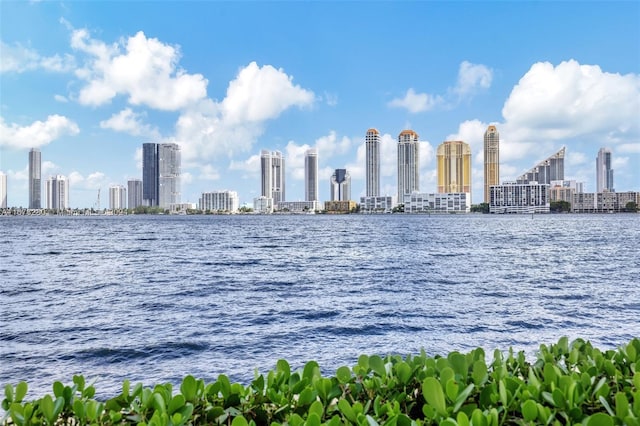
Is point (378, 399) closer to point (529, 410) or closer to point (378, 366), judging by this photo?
point (378, 366)

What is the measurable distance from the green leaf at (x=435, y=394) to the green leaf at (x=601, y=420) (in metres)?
0.81

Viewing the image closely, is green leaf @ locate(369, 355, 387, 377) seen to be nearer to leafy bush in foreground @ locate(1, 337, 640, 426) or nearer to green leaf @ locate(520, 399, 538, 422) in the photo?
leafy bush in foreground @ locate(1, 337, 640, 426)

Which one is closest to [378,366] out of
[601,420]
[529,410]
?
[529,410]

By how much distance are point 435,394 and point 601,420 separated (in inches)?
35.7

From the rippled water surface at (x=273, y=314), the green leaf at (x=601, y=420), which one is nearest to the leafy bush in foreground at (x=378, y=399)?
the green leaf at (x=601, y=420)

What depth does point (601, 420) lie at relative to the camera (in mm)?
2537

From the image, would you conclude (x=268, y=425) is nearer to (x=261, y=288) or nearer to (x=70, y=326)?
(x=70, y=326)

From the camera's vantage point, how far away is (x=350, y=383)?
12.2 ft

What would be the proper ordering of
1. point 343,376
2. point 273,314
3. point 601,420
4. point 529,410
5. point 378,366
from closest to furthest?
point 601,420 < point 529,410 < point 343,376 < point 378,366 < point 273,314

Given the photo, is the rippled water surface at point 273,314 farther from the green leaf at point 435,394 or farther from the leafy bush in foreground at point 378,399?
the green leaf at point 435,394

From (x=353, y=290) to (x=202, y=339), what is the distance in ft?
35.6

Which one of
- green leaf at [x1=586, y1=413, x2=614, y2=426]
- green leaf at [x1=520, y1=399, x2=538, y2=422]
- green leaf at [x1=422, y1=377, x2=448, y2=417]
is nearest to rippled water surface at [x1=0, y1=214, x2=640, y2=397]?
green leaf at [x1=422, y1=377, x2=448, y2=417]

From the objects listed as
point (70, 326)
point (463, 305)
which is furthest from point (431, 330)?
point (70, 326)

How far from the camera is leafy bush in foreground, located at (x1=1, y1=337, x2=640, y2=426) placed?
2912 mm
